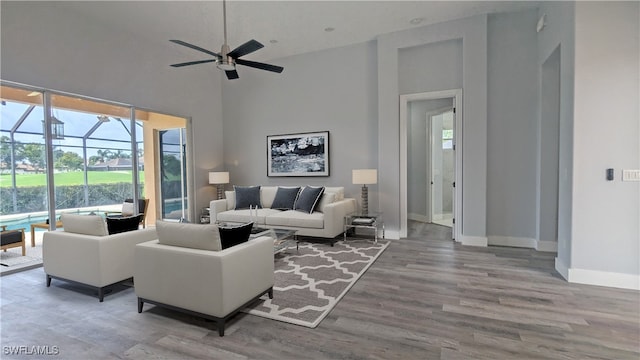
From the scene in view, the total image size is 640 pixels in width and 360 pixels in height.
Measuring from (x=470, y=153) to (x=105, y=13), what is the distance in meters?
5.92

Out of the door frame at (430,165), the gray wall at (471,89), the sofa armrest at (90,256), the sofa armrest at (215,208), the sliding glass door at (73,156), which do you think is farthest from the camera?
the door frame at (430,165)

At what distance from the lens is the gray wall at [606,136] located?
2.97m

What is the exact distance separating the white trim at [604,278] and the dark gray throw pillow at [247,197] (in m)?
4.79

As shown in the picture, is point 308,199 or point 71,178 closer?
point 71,178

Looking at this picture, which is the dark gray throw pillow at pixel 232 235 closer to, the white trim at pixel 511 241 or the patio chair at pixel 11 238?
the patio chair at pixel 11 238

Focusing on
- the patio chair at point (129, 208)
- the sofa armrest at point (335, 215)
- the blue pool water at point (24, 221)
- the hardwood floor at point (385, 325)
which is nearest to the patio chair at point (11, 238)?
the blue pool water at point (24, 221)

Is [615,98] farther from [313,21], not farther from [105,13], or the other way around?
[105,13]

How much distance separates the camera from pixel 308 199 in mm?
5277

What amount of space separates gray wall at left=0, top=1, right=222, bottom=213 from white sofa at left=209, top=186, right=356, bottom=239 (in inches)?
48.7

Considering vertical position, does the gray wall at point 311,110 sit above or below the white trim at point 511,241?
above

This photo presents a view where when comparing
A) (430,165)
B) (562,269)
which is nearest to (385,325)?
(562,269)

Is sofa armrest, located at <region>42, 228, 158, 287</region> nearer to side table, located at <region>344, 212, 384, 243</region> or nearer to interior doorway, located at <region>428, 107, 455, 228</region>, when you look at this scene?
side table, located at <region>344, 212, 384, 243</region>

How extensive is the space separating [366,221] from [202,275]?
3.21 metres

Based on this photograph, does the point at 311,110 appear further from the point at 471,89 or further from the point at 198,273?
the point at 198,273
